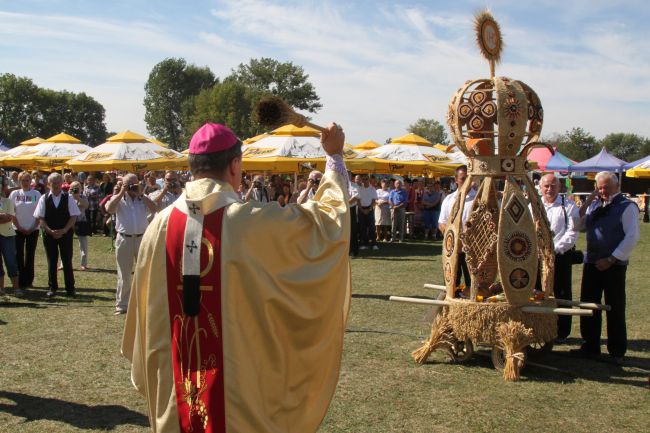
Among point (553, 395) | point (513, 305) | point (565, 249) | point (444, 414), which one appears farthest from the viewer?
point (565, 249)

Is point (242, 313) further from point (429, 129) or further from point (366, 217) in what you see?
point (429, 129)

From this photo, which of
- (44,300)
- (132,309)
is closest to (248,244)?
(132,309)

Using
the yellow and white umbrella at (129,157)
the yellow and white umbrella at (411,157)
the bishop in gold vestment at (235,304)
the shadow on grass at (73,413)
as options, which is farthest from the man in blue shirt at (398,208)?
the bishop in gold vestment at (235,304)

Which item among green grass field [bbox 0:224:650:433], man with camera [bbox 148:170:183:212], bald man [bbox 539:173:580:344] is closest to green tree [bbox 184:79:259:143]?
man with camera [bbox 148:170:183:212]

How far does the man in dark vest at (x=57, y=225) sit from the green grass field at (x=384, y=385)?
4.52 feet

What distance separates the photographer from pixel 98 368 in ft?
23.6

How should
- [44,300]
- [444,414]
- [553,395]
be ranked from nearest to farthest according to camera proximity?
1. [444,414]
2. [553,395]
3. [44,300]

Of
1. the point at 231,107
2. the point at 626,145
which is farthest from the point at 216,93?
the point at 626,145

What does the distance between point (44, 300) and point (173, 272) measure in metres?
8.69

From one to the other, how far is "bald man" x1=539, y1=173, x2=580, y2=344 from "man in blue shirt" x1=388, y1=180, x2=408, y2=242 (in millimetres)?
11731

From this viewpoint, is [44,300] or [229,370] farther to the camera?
[44,300]

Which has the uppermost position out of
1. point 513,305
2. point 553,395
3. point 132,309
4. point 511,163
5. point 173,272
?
point 511,163

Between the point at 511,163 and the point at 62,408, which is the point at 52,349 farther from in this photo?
the point at 511,163

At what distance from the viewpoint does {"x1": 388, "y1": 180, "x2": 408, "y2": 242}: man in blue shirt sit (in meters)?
20.3
